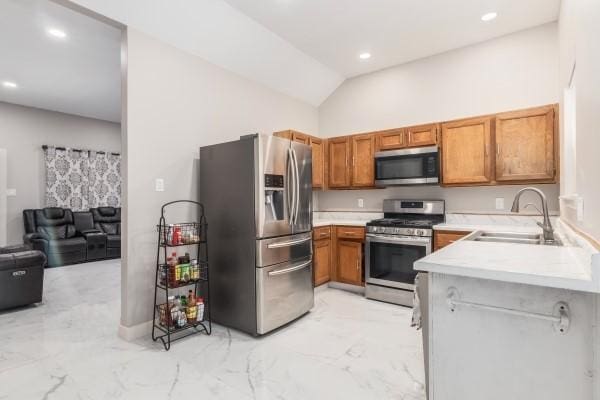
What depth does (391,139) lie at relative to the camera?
159 inches

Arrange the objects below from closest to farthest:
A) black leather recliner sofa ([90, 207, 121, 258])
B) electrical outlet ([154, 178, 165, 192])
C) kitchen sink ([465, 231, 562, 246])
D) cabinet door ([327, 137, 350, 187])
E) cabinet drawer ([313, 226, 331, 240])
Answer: kitchen sink ([465, 231, 562, 246]) < electrical outlet ([154, 178, 165, 192]) < cabinet drawer ([313, 226, 331, 240]) < cabinet door ([327, 137, 350, 187]) < black leather recliner sofa ([90, 207, 121, 258])

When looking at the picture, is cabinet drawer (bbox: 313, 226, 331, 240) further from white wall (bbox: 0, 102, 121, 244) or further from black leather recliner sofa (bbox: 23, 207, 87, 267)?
white wall (bbox: 0, 102, 121, 244)

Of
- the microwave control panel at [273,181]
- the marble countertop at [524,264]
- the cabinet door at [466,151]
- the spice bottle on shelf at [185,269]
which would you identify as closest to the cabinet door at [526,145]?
the cabinet door at [466,151]

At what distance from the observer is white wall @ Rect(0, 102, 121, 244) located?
560cm

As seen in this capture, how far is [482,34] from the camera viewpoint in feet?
11.6

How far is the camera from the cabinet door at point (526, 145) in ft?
10.2

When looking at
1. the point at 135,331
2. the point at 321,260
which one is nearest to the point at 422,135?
the point at 321,260

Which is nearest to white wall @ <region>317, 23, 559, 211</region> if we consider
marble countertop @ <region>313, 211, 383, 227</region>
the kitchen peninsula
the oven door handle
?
marble countertop @ <region>313, 211, 383, 227</region>

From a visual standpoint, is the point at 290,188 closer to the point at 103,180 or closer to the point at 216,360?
the point at 216,360

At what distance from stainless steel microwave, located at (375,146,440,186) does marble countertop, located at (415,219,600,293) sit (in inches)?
79.6

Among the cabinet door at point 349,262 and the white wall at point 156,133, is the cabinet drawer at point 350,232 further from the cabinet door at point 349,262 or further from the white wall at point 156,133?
the white wall at point 156,133

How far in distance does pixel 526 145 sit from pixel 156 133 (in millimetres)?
3613

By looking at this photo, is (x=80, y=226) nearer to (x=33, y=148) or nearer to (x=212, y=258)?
(x=33, y=148)

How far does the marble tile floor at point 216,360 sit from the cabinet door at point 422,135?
1934 millimetres
